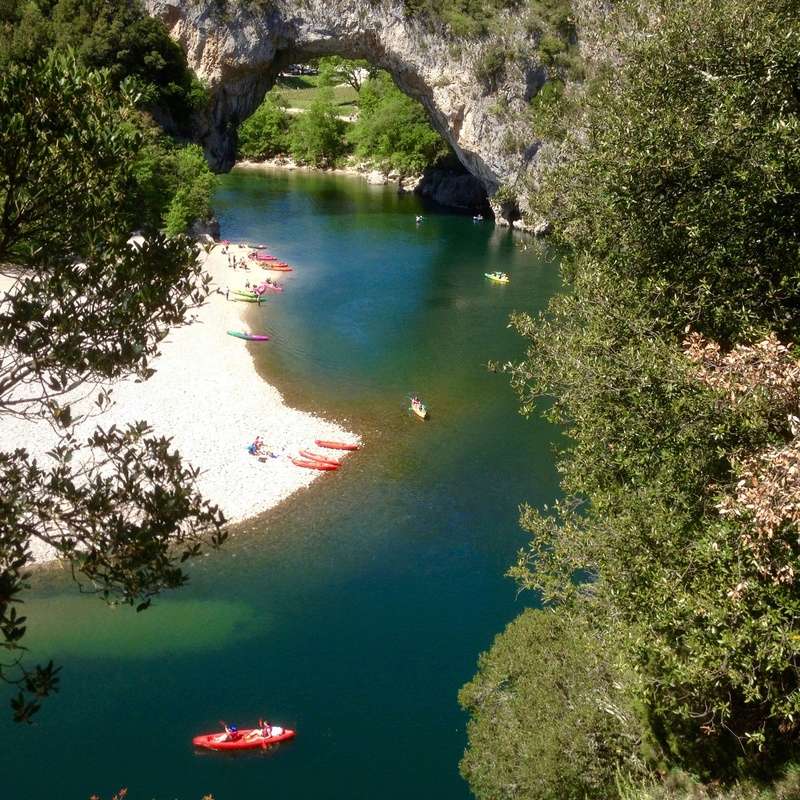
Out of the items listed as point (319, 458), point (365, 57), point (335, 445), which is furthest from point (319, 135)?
point (319, 458)

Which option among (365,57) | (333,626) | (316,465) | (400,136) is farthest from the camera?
(400,136)

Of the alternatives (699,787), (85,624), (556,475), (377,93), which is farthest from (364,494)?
(377,93)

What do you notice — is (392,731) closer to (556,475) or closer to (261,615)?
(261,615)

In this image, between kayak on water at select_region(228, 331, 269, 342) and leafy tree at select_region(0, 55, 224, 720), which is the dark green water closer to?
kayak on water at select_region(228, 331, 269, 342)

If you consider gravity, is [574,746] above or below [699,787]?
below

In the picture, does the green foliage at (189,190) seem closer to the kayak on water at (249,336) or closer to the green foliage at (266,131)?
the kayak on water at (249,336)

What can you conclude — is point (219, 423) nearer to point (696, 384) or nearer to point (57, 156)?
point (57, 156)

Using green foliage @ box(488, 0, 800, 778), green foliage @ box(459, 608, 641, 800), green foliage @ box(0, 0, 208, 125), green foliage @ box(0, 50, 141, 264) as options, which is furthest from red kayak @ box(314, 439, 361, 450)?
green foliage @ box(0, 0, 208, 125)
